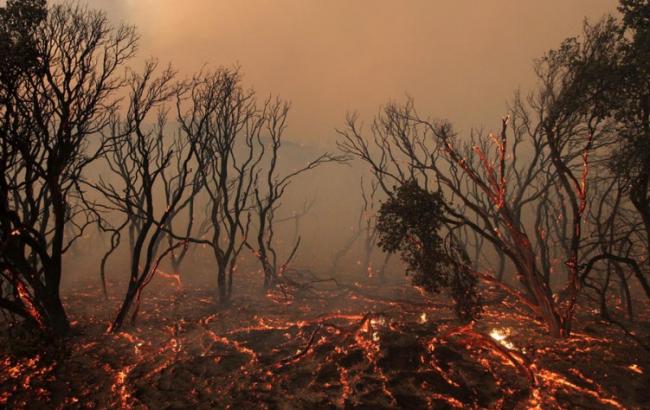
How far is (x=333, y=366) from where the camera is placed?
8281 mm

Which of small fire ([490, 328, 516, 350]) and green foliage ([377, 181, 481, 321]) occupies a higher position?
green foliage ([377, 181, 481, 321])

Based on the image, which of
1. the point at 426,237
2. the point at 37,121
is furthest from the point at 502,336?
the point at 37,121

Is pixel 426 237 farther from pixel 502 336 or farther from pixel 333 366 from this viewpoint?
pixel 333 366

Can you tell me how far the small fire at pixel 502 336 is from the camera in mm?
8703

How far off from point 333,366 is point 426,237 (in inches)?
156

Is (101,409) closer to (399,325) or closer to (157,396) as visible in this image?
(157,396)

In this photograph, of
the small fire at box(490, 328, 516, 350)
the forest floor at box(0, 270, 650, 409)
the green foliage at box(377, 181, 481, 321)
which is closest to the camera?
the forest floor at box(0, 270, 650, 409)

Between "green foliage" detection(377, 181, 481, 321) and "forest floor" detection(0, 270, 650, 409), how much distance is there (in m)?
1.13

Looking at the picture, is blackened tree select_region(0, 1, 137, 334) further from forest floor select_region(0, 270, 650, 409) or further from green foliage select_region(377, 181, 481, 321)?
green foliage select_region(377, 181, 481, 321)

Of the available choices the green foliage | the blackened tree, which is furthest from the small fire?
the blackened tree

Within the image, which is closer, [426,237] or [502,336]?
[502,336]

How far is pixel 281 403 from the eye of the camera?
694 cm

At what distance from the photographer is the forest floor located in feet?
22.5

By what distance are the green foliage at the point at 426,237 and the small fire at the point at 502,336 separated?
0.65 meters
